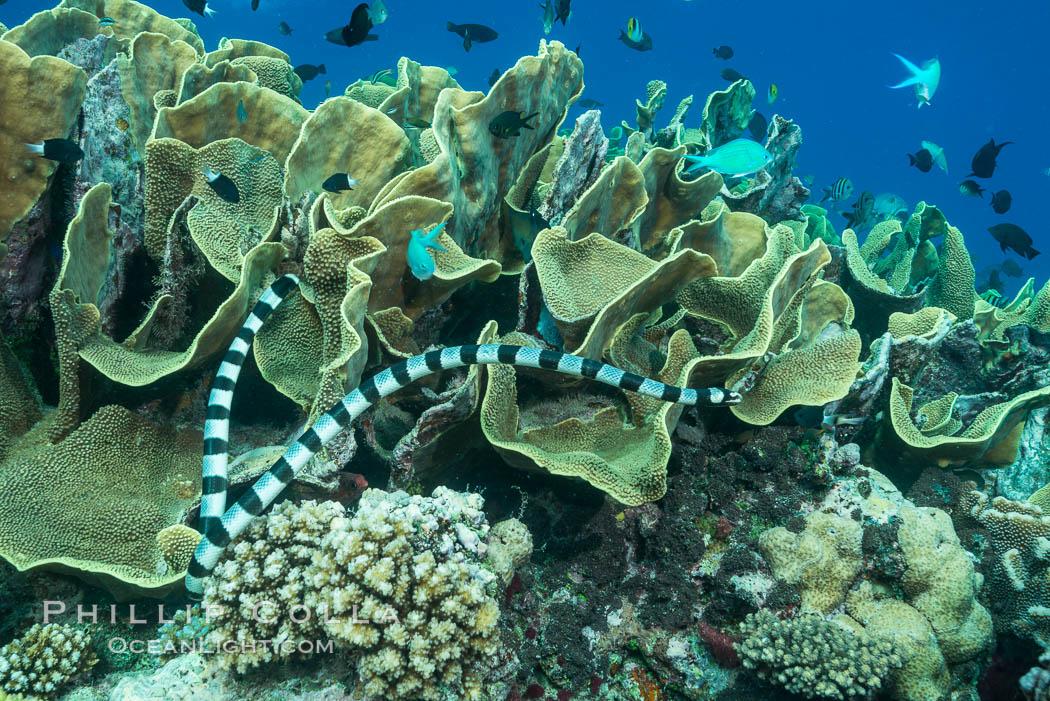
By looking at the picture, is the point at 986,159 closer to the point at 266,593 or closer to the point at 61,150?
the point at 266,593

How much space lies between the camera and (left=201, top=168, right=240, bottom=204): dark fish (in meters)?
3.04

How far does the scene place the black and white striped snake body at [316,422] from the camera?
2.50 meters

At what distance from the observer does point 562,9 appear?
5340mm

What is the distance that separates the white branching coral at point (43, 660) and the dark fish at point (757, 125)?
837cm

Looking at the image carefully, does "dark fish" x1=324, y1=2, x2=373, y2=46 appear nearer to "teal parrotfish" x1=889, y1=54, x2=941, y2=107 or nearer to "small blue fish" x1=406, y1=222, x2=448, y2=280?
"small blue fish" x1=406, y1=222, x2=448, y2=280

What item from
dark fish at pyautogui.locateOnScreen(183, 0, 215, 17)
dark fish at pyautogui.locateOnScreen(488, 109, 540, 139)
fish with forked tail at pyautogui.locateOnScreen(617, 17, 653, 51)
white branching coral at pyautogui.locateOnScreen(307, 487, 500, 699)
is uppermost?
fish with forked tail at pyautogui.locateOnScreen(617, 17, 653, 51)

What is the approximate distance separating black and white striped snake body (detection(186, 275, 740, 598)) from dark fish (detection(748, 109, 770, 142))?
588 centimetres


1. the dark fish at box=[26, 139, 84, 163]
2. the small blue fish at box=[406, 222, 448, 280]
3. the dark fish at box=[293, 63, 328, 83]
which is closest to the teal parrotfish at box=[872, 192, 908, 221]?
the small blue fish at box=[406, 222, 448, 280]

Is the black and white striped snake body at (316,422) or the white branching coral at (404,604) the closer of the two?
the white branching coral at (404,604)

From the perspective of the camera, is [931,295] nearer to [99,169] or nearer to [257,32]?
[99,169]

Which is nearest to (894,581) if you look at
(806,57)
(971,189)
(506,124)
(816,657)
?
(816,657)

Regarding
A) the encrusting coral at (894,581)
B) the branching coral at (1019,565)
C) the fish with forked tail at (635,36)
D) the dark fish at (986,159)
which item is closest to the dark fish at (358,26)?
the fish with forked tail at (635,36)

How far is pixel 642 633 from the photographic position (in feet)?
8.77

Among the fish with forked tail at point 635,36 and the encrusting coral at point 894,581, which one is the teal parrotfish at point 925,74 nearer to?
the fish with forked tail at point 635,36
